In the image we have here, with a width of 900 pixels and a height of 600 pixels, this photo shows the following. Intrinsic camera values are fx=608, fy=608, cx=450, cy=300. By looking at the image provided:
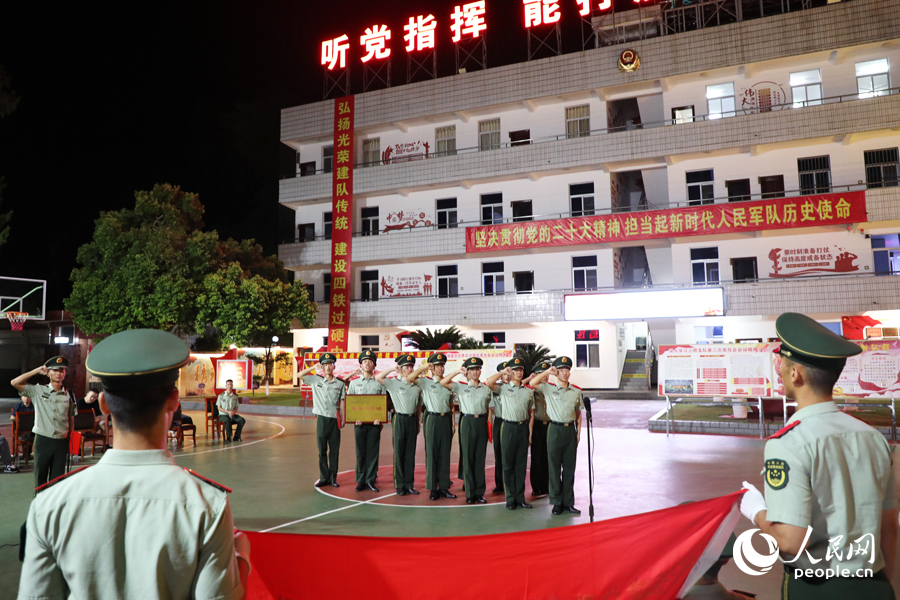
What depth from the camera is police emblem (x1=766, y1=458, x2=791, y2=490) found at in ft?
6.40

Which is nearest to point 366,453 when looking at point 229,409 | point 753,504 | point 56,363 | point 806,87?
point 56,363

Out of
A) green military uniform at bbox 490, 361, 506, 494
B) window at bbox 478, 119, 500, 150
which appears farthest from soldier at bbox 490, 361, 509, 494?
window at bbox 478, 119, 500, 150

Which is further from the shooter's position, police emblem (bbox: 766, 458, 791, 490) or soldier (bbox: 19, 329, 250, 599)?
police emblem (bbox: 766, 458, 791, 490)

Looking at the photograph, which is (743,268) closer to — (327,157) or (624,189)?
(624,189)

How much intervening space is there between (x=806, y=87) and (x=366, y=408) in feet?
67.7

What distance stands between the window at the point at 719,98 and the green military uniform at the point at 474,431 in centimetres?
1847

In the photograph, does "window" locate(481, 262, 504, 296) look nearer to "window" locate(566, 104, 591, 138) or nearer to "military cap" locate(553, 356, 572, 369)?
"window" locate(566, 104, 591, 138)

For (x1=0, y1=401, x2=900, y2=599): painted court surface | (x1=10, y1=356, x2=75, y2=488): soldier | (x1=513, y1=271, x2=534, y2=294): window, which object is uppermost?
(x1=513, y1=271, x2=534, y2=294): window

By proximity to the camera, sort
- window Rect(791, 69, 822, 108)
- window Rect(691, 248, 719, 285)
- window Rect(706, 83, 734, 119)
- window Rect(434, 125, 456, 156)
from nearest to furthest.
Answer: window Rect(791, 69, 822, 108) < window Rect(691, 248, 719, 285) < window Rect(706, 83, 734, 119) < window Rect(434, 125, 456, 156)

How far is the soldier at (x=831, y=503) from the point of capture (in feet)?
6.36

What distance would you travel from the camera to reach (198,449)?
37.4ft

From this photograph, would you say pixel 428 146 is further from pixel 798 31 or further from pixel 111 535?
pixel 111 535

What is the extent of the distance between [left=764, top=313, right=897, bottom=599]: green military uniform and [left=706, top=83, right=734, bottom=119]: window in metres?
22.3

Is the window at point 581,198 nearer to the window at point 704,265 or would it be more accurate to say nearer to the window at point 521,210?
the window at point 521,210
